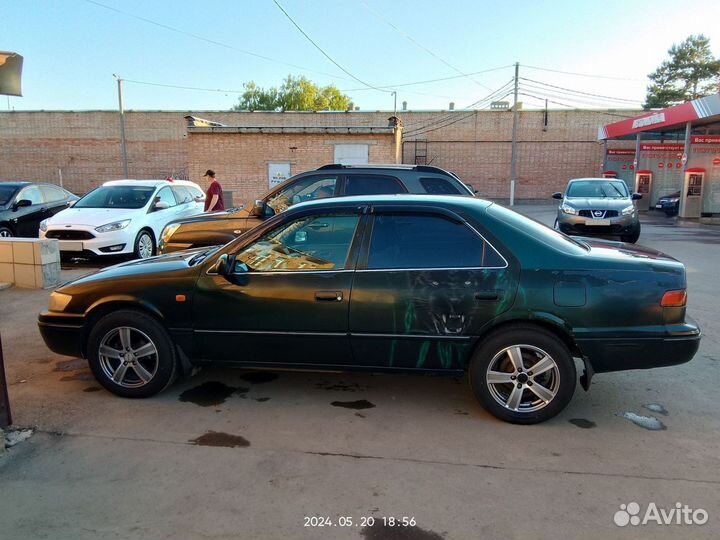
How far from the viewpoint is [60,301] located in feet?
14.2

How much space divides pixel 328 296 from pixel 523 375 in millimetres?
1505

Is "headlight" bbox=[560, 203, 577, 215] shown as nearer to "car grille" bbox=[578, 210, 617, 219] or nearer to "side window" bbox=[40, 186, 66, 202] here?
"car grille" bbox=[578, 210, 617, 219]

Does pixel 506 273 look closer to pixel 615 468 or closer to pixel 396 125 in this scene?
pixel 615 468

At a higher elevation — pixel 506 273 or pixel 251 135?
pixel 251 135

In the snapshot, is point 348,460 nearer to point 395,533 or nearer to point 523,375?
point 395,533

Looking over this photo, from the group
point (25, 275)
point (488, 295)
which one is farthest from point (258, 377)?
point (25, 275)

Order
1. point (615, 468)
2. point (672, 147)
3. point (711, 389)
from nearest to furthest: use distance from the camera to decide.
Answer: point (615, 468) → point (711, 389) → point (672, 147)

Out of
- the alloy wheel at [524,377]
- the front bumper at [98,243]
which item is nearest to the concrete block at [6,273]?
the front bumper at [98,243]

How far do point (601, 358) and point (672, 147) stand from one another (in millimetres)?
27085

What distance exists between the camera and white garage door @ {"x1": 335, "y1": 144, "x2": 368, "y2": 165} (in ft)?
72.4

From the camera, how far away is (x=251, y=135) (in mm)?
22688

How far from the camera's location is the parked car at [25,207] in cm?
1130

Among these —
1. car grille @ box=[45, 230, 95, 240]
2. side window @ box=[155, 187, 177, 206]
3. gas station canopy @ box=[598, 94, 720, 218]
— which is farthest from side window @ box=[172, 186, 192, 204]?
gas station canopy @ box=[598, 94, 720, 218]

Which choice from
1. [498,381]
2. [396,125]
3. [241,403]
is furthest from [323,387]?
[396,125]
